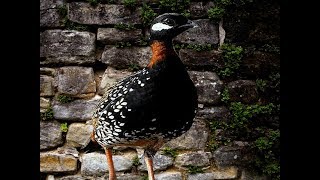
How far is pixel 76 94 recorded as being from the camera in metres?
2.62

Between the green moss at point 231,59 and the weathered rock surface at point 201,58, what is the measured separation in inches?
1.2

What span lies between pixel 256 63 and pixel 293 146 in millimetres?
768

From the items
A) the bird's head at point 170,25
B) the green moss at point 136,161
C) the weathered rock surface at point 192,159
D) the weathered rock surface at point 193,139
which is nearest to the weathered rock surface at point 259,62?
the weathered rock surface at point 193,139

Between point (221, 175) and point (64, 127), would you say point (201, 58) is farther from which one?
point (64, 127)

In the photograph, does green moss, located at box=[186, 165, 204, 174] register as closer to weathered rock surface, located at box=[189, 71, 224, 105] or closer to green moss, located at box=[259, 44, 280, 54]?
weathered rock surface, located at box=[189, 71, 224, 105]

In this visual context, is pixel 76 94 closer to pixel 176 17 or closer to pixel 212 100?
pixel 212 100

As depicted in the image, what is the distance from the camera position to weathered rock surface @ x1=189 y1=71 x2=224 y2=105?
263cm

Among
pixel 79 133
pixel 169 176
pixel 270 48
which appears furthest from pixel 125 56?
pixel 270 48

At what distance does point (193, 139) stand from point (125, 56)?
0.61m

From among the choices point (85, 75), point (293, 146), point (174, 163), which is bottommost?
point (174, 163)

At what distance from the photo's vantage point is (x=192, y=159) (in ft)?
8.75

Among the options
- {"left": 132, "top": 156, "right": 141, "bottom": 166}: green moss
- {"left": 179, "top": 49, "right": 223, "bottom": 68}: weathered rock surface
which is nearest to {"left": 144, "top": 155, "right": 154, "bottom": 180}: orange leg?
{"left": 132, "top": 156, "right": 141, "bottom": 166}: green moss

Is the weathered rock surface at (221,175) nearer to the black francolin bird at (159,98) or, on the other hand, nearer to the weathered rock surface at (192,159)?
the weathered rock surface at (192,159)
